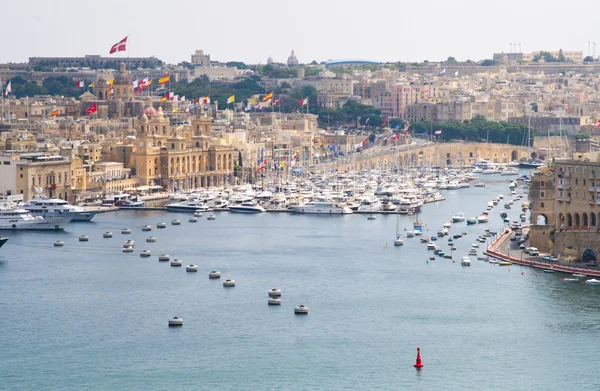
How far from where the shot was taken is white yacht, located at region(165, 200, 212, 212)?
194ft

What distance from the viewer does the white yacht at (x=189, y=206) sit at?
59.1 metres

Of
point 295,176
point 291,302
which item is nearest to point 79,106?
point 295,176

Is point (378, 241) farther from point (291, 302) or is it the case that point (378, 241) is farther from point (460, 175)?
point (460, 175)

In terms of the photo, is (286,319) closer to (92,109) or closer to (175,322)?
(175,322)

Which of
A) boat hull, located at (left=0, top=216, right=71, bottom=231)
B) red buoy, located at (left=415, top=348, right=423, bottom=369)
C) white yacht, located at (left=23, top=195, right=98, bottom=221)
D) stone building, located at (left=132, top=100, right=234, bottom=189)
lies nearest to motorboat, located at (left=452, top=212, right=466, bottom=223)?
white yacht, located at (left=23, top=195, right=98, bottom=221)

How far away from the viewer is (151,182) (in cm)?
6488

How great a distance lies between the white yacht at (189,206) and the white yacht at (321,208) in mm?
2997

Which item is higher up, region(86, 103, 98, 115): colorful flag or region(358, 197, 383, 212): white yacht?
region(86, 103, 98, 115): colorful flag

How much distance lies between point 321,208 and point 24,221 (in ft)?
36.8

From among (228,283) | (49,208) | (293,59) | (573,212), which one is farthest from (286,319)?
(293,59)

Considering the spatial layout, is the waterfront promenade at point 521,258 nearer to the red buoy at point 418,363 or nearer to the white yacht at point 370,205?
the red buoy at point 418,363

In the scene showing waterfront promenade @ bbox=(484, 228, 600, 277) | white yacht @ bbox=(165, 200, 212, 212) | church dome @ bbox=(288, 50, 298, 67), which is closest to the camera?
waterfront promenade @ bbox=(484, 228, 600, 277)

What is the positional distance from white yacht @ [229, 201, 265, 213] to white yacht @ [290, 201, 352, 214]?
3.70ft

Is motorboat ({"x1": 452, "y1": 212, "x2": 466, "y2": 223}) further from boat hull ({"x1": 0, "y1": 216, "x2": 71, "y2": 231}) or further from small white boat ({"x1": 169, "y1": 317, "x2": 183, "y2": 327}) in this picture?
small white boat ({"x1": 169, "y1": 317, "x2": 183, "y2": 327})
